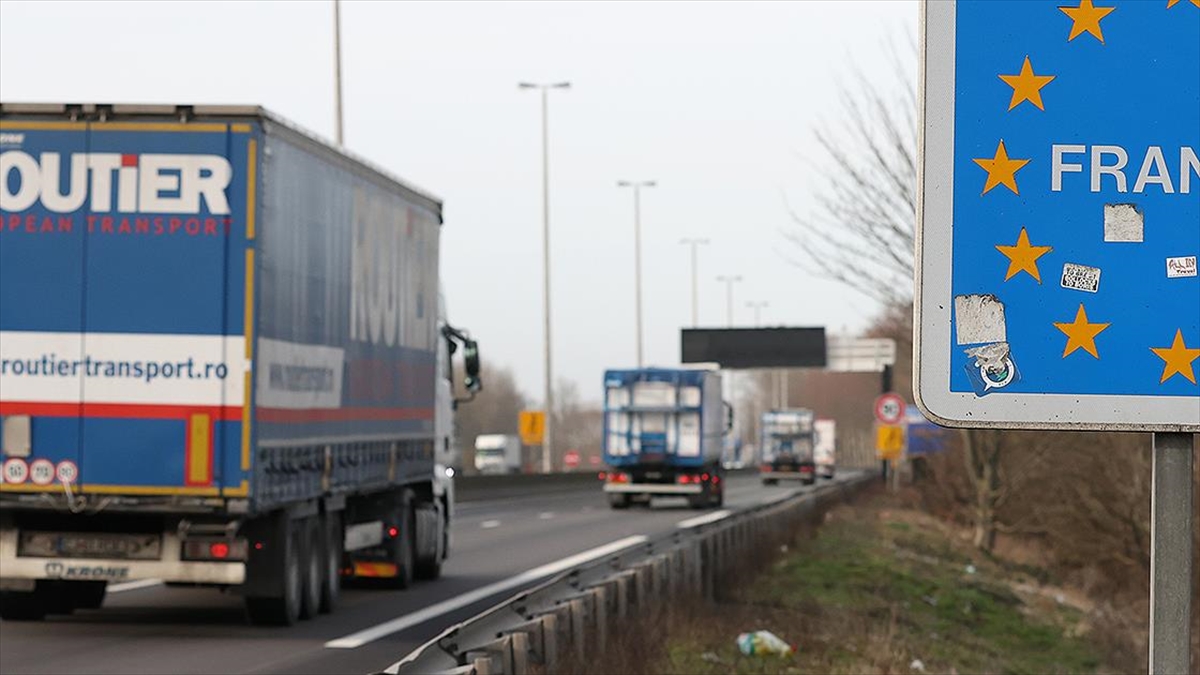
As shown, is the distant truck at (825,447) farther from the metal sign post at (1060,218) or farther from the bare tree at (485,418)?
the metal sign post at (1060,218)

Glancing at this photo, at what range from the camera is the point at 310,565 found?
54.3ft

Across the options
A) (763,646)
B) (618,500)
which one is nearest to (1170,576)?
(763,646)

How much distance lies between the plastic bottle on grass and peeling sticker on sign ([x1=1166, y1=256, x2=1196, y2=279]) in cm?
1136

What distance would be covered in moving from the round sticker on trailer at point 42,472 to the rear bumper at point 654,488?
3433 centimetres

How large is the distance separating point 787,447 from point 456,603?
223 feet

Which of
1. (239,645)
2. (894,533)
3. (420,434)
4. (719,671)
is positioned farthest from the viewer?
(894,533)

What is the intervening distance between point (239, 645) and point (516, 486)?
42757mm

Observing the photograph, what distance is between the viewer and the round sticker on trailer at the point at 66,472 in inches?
562

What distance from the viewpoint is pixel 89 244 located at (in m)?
14.4

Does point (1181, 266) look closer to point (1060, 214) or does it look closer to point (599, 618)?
point (1060, 214)

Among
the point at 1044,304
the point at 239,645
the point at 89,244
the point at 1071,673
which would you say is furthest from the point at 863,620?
the point at 1044,304

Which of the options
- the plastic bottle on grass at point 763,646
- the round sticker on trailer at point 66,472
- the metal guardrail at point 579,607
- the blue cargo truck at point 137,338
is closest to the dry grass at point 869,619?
the plastic bottle on grass at point 763,646

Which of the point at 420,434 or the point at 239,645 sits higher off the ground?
the point at 420,434

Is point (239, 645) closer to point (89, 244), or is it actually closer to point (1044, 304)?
point (89, 244)
